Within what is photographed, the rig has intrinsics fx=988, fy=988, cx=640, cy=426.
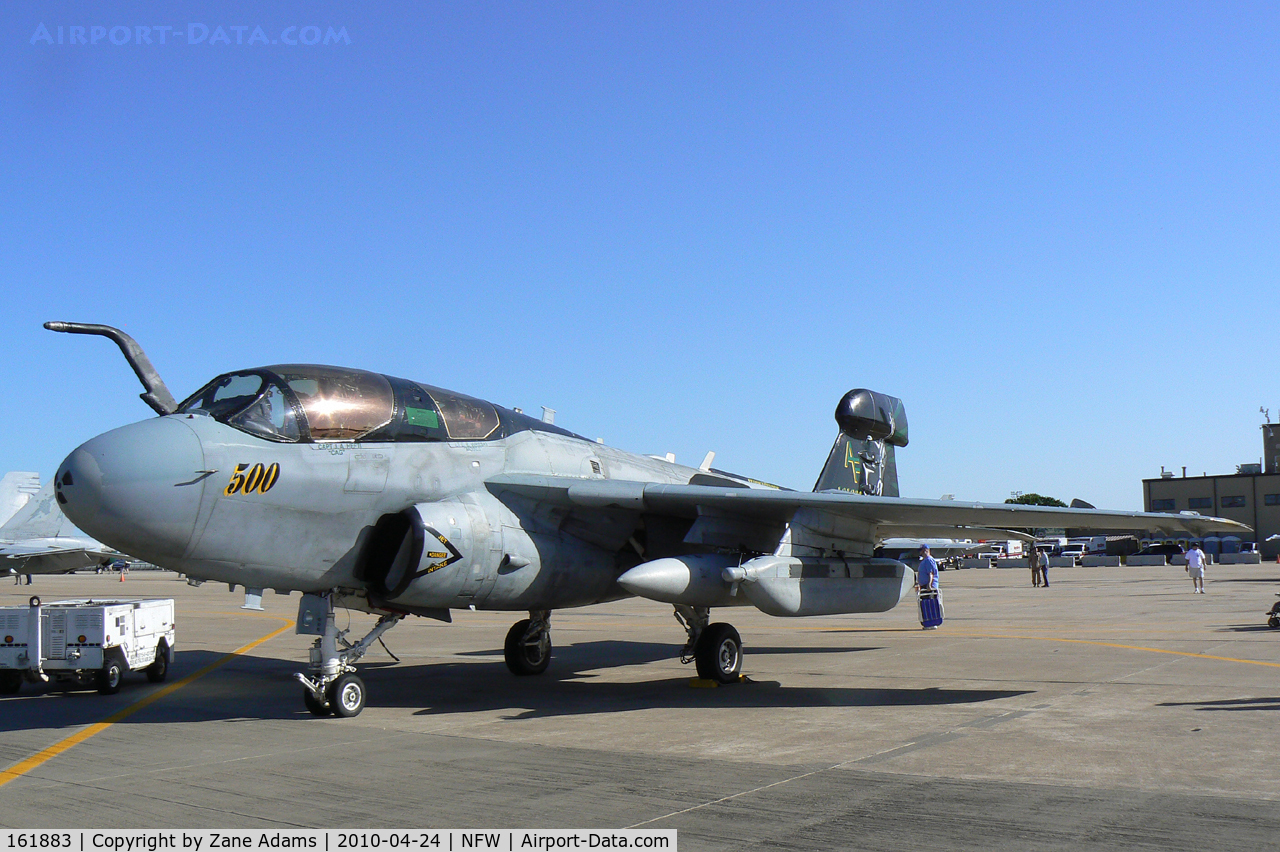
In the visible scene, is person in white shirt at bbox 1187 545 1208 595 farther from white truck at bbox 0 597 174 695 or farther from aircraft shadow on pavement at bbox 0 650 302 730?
white truck at bbox 0 597 174 695

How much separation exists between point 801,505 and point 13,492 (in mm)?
34308

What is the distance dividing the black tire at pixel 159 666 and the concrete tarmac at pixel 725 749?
167 mm

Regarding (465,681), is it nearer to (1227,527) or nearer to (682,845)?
(682,845)

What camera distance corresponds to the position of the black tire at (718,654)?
12.6 meters

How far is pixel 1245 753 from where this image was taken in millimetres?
7547

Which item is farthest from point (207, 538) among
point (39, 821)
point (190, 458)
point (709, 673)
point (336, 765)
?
point (709, 673)

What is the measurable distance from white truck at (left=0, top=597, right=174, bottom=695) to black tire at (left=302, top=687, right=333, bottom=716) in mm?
4175

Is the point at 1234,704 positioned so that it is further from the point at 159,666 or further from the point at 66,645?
the point at 66,645

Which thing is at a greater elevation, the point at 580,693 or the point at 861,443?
the point at 861,443

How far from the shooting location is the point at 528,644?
13930 millimetres

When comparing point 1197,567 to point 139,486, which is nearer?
point 139,486

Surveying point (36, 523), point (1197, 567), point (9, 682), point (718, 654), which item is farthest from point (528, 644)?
point (1197, 567)

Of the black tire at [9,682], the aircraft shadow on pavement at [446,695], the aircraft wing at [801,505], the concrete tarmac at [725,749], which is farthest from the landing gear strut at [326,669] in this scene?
the black tire at [9,682]

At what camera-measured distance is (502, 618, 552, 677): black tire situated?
1386 centimetres
